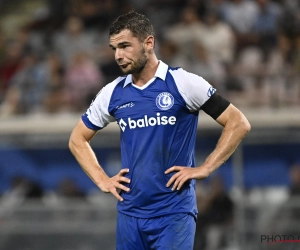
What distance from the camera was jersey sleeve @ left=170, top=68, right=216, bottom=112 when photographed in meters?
5.11

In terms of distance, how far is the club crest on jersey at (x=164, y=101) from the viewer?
16.8 ft

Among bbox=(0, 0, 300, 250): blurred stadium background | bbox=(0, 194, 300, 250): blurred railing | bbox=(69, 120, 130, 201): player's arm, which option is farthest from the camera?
A: bbox=(0, 0, 300, 250): blurred stadium background

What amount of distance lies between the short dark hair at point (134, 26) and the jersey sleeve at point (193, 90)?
40cm

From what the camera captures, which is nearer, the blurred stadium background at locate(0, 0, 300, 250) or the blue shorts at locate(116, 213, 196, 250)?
the blue shorts at locate(116, 213, 196, 250)

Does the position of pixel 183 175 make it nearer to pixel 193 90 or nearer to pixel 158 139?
pixel 158 139

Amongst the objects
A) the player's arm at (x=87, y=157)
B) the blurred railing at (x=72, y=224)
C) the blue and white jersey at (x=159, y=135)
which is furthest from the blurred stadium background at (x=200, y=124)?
the blue and white jersey at (x=159, y=135)

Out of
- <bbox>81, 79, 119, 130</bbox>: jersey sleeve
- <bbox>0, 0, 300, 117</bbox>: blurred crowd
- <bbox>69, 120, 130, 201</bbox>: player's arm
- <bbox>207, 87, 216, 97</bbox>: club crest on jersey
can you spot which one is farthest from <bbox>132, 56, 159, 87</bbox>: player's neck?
<bbox>0, 0, 300, 117</bbox>: blurred crowd

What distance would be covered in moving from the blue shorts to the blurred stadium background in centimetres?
526

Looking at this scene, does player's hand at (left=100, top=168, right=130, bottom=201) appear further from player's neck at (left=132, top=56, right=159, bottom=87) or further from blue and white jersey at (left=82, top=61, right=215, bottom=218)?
player's neck at (left=132, top=56, right=159, bottom=87)

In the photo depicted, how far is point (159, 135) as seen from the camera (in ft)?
16.8

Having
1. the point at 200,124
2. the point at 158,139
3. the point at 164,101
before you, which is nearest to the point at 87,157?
the point at 158,139

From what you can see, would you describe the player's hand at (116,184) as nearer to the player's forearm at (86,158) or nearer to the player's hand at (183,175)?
the player's forearm at (86,158)

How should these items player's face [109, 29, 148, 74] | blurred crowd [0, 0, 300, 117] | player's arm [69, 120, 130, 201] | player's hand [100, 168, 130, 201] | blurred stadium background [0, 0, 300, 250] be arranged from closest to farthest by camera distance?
player's face [109, 29, 148, 74] < player's hand [100, 168, 130, 201] < player's arm [69, 120, 130, 201] < blurred stadium background [0, 0, 300, 250] < blurred crowd [0, 0, 300, 117]

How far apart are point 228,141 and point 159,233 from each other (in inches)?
32.2
